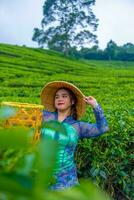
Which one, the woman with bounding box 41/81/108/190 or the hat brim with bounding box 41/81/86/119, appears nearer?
the woman with bounding box 41/81/108/190

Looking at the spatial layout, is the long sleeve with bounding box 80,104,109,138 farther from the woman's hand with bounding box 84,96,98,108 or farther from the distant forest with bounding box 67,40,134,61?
the distant forest with bounding box 67,40,134,61

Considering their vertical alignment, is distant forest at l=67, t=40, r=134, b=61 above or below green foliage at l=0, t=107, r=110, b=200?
below

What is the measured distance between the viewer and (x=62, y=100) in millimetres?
3262

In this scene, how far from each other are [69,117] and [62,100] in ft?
0.37

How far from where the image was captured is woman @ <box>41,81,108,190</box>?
2979mm

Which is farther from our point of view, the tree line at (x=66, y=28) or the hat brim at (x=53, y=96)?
the tree line at (x=66, y=28)

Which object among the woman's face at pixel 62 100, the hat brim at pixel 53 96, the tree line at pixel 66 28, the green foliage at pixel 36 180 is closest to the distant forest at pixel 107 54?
the tree line at pixel 66 28

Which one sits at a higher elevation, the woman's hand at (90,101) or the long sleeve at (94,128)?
the woman's hand at (90,101)

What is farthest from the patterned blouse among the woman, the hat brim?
the hat brim

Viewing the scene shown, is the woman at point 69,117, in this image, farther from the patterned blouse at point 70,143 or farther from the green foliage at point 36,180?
the green foliage at point 36,180

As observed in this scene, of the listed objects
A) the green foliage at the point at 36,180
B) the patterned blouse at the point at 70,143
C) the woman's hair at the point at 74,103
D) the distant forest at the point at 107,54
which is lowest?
the distant forest at the point at 107,54

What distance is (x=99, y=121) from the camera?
129 inches

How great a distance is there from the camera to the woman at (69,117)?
298 centimetres

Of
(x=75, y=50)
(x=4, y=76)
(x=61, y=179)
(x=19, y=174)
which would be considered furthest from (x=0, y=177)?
(x=75, y=50)
